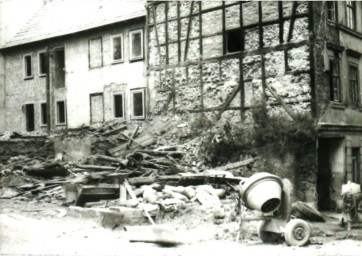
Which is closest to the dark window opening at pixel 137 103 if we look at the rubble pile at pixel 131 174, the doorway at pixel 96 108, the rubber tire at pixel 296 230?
the rubble pile at pixel 131 174

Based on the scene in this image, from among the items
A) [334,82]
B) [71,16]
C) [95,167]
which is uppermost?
[71,16]

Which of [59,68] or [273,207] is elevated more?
[59,68]

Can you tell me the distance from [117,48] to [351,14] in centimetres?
1061

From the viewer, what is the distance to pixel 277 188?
1080 cm

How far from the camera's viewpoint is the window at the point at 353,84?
2030 centimetres

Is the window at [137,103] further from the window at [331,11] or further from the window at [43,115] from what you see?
the window at [331,11]

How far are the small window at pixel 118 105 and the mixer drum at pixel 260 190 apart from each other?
13.9 metres

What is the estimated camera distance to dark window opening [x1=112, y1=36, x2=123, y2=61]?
79.4 ft

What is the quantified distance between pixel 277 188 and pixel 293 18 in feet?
30.5

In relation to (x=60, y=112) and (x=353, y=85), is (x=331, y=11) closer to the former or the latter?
(x=353, y=85)

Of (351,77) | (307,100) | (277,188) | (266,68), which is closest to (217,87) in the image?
(266,68)

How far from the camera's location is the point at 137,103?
2353 cm

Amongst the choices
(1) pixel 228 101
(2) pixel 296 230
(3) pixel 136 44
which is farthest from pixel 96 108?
(2) pixel 296 230

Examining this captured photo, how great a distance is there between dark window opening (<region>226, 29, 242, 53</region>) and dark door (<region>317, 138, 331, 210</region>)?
15.9 ft
